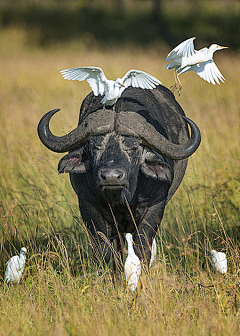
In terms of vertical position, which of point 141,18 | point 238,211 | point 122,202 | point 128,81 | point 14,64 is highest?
point 141,18

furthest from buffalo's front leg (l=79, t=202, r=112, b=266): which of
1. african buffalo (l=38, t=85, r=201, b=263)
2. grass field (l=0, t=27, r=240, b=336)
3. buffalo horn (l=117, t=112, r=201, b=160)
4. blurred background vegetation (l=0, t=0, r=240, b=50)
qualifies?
blurred background vegetation (l=0, t=0, r=240, b=50)

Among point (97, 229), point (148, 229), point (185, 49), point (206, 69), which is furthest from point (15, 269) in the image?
point (206, 69)

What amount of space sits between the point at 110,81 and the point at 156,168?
78 centimetres

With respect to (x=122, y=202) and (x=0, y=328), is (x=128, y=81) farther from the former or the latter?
(x=0, y=328)

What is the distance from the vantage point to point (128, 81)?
3818mm

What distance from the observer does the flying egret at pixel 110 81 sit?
12.1 feet

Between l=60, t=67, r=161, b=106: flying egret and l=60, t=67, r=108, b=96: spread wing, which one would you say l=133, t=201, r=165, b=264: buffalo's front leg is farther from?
l=60, t=67, r=108, b=96: spread wing

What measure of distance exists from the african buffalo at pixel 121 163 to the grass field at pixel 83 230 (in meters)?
0.24

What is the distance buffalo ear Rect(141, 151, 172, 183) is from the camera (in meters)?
3.65

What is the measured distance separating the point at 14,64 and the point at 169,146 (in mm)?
10350

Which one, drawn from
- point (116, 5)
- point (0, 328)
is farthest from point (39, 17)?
point (0, 328)

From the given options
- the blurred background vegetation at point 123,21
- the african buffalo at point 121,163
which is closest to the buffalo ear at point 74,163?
the african buffalo at point 121,163

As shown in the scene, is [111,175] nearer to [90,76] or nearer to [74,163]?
[74,163]

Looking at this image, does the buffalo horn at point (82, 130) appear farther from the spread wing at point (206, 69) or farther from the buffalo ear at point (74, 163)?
Answer: the spread wing at point (206, 69)
